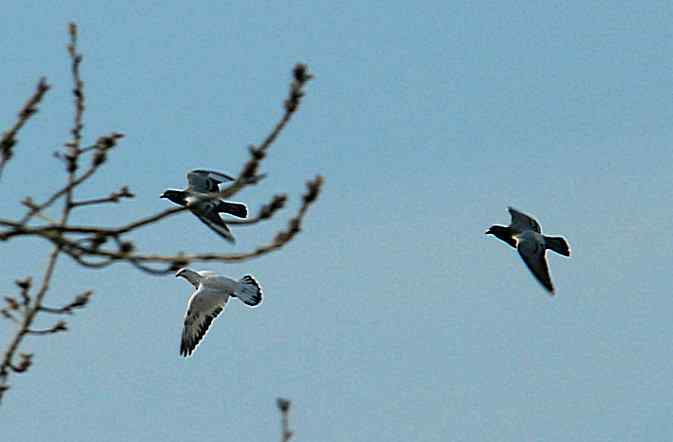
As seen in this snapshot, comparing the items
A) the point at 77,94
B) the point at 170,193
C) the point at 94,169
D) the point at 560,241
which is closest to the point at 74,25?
the point at 77,94

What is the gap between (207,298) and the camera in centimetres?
2764

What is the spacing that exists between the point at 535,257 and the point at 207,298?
19.4 feet

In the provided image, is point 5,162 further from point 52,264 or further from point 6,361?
point 6,361

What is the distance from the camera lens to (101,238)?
4988mm

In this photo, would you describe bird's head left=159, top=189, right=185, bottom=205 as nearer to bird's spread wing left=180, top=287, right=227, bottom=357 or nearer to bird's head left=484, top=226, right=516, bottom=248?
bird's spread wing left=180, top=287, right=227, bottom=357

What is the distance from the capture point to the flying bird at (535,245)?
26172 mm

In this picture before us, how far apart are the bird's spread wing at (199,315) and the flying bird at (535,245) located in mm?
5421

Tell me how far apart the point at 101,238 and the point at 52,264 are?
2.95 ft

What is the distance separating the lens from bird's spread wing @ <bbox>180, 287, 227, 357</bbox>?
90.7ft

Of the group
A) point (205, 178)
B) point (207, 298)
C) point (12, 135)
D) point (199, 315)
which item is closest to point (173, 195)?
point (205, 178)

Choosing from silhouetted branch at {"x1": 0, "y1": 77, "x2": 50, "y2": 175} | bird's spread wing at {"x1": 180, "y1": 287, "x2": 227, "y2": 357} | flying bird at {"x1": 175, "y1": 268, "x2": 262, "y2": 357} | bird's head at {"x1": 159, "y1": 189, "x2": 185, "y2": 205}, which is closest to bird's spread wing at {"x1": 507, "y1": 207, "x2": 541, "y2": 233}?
flying bird at {"x1": 175, "y1": 268, "x2": 262, "y2": 357}

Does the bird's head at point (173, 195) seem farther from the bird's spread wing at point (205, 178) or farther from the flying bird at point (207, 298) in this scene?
the flying bird at point (207, 298)

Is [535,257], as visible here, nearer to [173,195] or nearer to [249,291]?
[249,291]

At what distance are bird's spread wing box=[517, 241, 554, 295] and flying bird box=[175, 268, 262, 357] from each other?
190 inches
